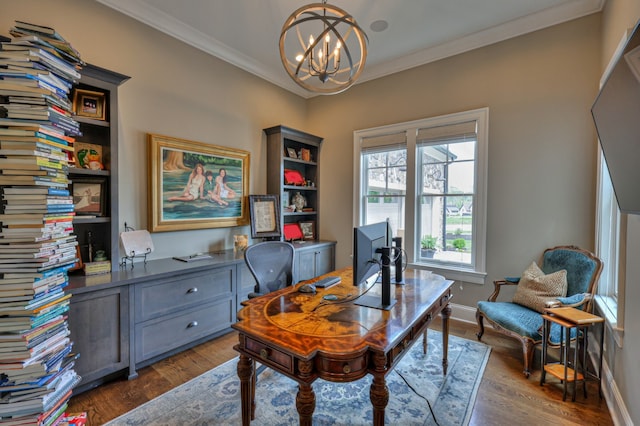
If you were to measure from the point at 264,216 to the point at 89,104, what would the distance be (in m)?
2.08

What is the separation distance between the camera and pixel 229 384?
86.4 inches

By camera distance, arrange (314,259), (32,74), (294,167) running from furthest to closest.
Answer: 1. (294,167)
2. (314,259)
3. (32,74)

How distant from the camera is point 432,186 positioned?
11.7ft

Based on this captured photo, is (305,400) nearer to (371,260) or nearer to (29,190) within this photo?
(371,260)

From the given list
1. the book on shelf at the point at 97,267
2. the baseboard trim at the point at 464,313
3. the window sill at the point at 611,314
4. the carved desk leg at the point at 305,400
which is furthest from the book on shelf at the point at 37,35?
the baseboard trim at the point at 464,313

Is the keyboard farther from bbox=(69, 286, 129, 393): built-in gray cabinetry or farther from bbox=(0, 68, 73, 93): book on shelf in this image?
bbox=(0, 68, 73, 93): book on shelf

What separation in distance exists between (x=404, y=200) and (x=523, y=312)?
1.80m

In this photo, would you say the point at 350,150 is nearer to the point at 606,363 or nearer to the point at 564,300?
the point at 564,300

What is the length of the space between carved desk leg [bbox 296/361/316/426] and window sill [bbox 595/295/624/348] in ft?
6.68

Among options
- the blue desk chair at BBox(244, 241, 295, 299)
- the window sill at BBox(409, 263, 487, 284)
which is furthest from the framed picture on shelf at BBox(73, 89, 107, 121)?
the window sill at BBox(409, 263, 487, 284)

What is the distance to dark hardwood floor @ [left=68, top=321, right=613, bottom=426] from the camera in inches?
73.0

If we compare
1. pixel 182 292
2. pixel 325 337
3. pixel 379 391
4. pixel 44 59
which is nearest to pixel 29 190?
pixel 44 59

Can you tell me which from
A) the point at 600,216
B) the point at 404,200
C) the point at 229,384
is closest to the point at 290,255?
the point at 229,384

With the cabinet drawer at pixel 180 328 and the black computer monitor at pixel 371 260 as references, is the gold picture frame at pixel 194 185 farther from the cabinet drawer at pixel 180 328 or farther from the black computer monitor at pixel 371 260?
the black computer monitor at pixel 371 260
